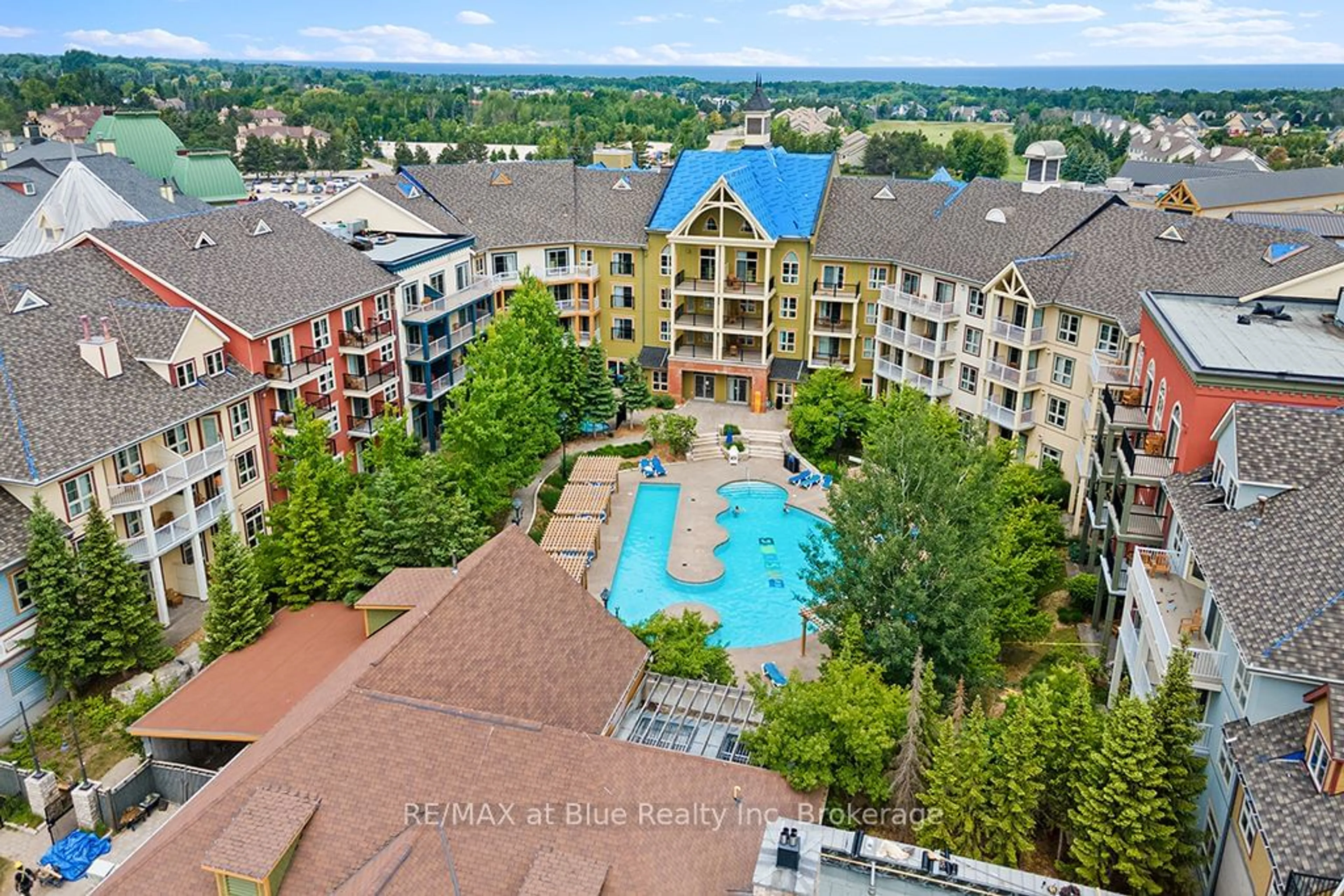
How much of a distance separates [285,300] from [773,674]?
2625cm

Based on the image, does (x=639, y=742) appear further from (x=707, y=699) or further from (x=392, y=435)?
(x=392, y=435)

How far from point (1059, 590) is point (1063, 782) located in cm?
1807

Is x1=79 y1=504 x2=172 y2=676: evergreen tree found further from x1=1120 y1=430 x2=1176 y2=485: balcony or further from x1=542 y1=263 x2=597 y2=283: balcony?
x1=542 y1=263 x2=597 y2=283: balcony

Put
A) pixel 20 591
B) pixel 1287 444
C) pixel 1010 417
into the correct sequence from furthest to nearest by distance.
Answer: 1. pixel 1010 417
2. pixel 20 591
3. pixel 1287 444

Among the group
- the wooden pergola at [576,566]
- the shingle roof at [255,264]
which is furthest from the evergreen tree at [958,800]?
the shingle roof at [255,264]

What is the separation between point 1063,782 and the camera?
68.8 feet

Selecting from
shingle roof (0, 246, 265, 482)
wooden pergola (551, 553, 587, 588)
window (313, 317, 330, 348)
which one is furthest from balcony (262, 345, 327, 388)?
wooden pergola (551, 553, 587, 588)

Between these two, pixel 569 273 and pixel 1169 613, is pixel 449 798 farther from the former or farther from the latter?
pixel 569 273

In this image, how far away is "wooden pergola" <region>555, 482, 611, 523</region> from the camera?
142 ft

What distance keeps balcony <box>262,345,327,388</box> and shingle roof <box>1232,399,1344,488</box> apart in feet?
113

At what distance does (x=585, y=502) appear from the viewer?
4431 cm

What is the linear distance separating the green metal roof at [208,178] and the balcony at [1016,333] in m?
69.6

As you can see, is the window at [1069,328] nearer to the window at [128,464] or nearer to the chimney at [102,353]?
the window at [128,464]

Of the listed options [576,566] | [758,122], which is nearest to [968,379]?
[576,566]
